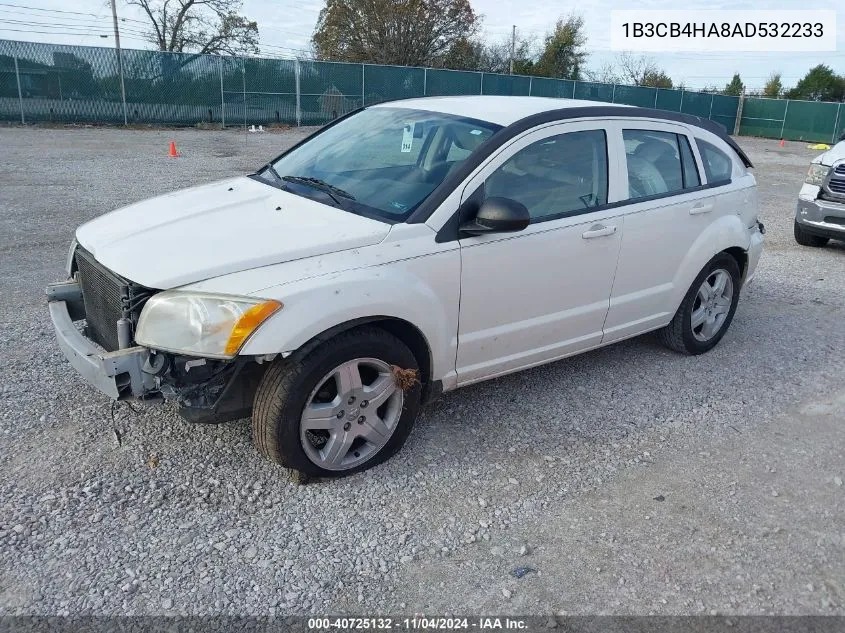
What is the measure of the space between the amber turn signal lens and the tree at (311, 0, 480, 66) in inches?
1548

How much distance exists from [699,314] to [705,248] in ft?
1.77

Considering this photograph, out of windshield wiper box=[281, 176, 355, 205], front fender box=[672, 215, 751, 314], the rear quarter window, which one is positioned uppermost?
the rear quarter window

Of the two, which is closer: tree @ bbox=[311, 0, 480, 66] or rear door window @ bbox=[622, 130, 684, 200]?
rear door window @ bbox=[622, 130, 684, 200]

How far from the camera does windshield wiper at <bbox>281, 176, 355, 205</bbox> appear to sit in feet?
12.4

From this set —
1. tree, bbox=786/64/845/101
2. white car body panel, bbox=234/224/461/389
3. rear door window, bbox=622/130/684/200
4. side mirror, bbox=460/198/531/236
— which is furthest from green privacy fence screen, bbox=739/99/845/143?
white car body panel, bbox=234/224/461/389

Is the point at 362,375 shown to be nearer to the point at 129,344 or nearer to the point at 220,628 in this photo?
the point at 129,344

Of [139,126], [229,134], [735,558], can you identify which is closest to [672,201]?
[735,558]

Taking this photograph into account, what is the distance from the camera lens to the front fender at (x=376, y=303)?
9.73ft

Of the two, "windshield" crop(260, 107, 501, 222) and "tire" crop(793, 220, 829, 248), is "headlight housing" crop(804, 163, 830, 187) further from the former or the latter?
"windshield" crop(260, 107, 501, 222)

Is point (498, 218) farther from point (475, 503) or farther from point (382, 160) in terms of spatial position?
point (475, 503)

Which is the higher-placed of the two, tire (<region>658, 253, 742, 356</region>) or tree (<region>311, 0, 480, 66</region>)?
tree (<region>311, 0, 480, 66</region>)

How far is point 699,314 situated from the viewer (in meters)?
5.15

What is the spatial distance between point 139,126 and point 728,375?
78.1 feet

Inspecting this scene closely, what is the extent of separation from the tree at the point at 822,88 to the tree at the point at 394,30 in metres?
24.3
